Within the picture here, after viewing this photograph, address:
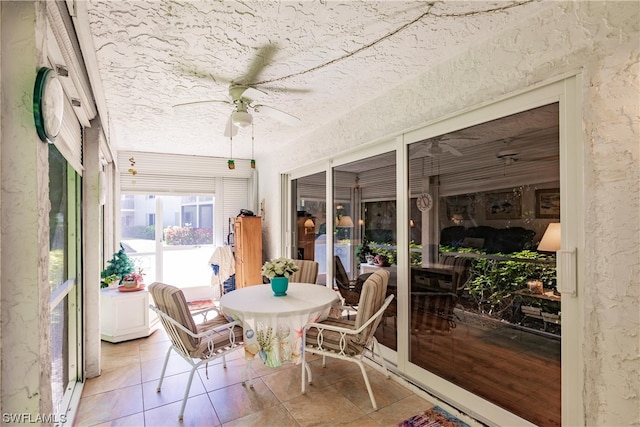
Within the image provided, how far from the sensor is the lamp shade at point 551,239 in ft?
6.22

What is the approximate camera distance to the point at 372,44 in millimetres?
2217

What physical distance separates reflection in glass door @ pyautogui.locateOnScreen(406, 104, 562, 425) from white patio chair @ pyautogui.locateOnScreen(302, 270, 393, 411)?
45cm

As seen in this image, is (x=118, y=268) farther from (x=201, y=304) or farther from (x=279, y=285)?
(x=279, y=285)

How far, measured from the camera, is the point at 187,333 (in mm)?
2461

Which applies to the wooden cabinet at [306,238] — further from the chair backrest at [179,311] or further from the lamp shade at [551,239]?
the lamp shade at [551,239]

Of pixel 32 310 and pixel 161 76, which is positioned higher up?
pixel 161 76

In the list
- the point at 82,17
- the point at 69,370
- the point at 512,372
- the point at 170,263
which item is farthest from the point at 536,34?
the point at 170,263

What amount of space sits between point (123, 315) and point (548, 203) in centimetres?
441

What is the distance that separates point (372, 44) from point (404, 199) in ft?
4.35

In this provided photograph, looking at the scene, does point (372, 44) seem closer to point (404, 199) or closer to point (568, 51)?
point (568, 51)

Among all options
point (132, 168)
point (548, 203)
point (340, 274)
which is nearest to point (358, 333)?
point (340, 274)

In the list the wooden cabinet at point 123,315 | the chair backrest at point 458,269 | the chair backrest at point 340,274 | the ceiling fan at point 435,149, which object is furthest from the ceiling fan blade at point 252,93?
the wooden cabinet at point 123,315

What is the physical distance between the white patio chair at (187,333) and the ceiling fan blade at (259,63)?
1784mm

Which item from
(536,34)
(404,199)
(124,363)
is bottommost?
(124,363)
